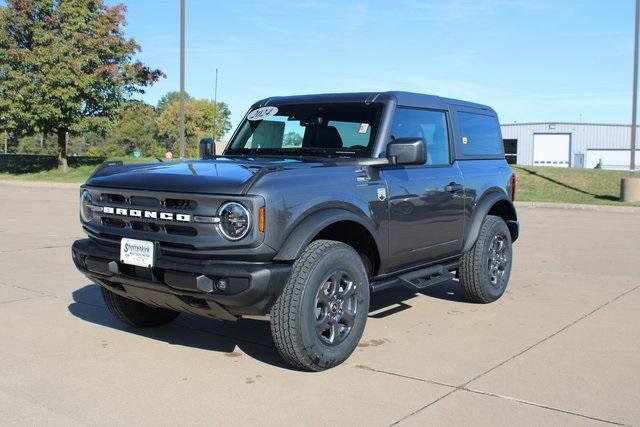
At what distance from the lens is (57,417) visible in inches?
142

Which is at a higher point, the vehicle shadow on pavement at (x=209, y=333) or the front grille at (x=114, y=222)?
the front grille at (x=114, y=222)

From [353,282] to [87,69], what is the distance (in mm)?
29495

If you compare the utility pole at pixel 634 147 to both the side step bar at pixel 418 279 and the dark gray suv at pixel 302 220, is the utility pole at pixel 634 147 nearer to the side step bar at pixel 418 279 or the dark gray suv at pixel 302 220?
the dark gray suv at pixel 302 220

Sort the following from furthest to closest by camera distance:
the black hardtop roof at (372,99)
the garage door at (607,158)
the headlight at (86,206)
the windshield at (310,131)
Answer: the garage door at (607,158)
the black hardtop roof at (372,99)
the windshield at (310,131)
the headlight at (86,206)

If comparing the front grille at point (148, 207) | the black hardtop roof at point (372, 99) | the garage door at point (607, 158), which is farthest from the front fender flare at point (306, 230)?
the garage door at point (607, 158)

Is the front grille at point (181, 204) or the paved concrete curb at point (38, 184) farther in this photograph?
the paved concrete curb at point (38, 184)

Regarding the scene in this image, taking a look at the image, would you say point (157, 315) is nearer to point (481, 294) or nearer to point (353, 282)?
point (353, 282)

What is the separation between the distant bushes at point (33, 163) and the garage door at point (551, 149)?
1520 inches

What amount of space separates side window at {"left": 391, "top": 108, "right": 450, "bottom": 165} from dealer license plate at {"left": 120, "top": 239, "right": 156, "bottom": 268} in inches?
85.1

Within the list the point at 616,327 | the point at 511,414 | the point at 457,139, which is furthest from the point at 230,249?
the point at 616,327

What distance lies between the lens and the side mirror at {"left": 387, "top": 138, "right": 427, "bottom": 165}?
482 cm

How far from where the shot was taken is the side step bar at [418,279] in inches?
200

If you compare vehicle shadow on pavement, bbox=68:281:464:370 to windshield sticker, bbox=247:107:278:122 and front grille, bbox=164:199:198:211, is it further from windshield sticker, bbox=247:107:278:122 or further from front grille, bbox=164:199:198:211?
windshield sticker, bbox=247:107:278:122

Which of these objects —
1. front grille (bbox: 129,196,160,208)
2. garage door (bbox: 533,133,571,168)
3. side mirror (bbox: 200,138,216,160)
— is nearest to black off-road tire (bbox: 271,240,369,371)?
front grille (bbox: 129,196,160,208)
